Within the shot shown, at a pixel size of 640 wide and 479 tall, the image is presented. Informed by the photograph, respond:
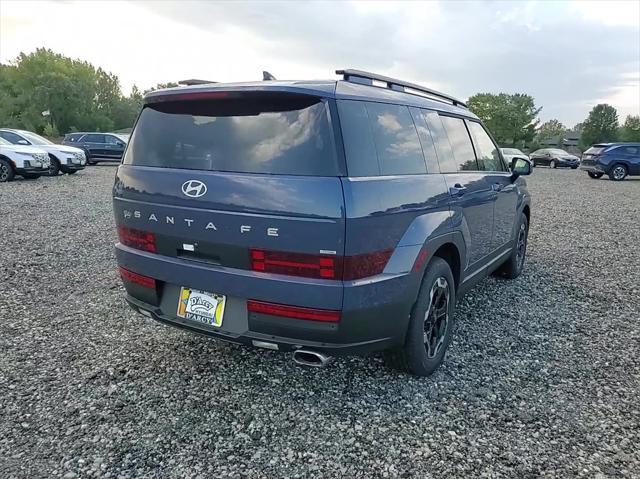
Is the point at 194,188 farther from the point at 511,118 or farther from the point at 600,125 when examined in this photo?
the point at 600,125

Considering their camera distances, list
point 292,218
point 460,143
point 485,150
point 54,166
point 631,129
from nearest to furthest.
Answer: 1. point 292,218
2. point 460,143
3. point 485,150
4. point 54,166
5. point 631,129

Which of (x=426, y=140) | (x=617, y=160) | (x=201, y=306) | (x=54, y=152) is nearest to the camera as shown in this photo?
(x=201, y=306)

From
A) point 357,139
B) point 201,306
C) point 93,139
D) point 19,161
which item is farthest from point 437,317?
point 93,139

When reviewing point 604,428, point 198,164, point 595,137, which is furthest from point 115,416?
point 595,137

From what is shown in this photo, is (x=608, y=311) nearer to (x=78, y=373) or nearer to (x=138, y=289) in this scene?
(x=138, y=289)

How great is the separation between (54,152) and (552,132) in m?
110

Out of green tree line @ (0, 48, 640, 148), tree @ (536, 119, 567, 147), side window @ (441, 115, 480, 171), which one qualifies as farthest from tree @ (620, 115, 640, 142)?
side window @ (441, 115, 480, 171)

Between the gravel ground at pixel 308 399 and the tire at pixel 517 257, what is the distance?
58 cm

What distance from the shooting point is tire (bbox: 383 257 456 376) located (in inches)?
110

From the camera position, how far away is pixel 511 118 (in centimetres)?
7219

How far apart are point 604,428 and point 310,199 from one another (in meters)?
2.12

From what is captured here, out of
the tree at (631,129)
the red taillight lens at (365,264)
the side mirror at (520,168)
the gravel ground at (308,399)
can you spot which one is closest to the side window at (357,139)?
the red taillight lens at (365,264)

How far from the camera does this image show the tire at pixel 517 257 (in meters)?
5.13

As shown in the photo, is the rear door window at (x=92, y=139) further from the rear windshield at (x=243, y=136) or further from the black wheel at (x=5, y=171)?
the rear windshield at (x=243, y=136)
